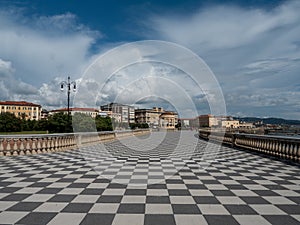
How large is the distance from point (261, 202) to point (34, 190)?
4.60m

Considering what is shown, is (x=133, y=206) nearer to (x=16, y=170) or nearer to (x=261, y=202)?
(x=261, y=202)

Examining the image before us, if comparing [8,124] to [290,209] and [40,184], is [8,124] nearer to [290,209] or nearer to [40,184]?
[40,184]

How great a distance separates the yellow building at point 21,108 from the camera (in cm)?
10785

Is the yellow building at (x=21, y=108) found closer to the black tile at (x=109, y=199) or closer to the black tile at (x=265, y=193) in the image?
the black tile at (x=109, y=199)

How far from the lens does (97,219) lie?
11.4 feet

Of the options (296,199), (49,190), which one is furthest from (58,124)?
(296,199)

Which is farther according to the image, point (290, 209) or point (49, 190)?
point (49, 190)

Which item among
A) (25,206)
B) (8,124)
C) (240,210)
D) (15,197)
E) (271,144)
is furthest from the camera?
(8,124)

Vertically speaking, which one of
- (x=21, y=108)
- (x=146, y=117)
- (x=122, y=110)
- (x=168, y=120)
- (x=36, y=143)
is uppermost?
(x=21, y=108)

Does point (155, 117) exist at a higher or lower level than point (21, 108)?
lower

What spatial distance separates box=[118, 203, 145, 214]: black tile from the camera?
3.81 metres

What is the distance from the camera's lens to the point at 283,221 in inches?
136

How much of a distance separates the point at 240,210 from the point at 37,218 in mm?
3200

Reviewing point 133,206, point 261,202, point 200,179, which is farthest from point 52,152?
point 261,202
